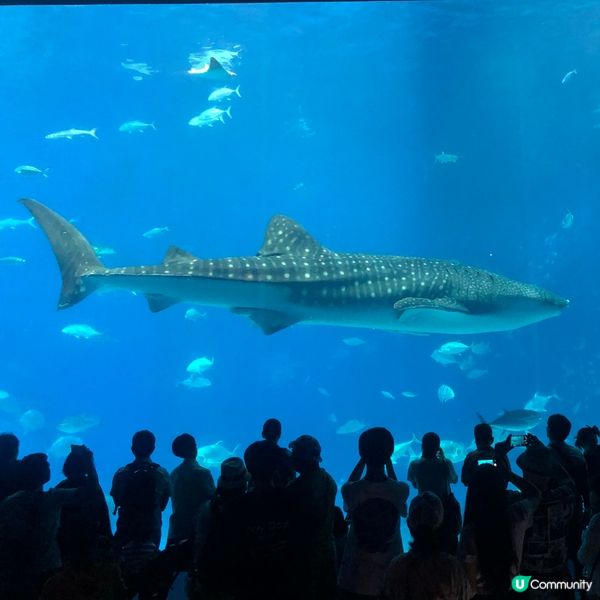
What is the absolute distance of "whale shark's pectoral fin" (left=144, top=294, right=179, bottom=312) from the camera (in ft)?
21.6

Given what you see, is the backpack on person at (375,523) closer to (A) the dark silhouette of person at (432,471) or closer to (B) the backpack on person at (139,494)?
(A) the dark silhouette of person at (432,471)

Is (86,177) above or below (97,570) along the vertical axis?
above

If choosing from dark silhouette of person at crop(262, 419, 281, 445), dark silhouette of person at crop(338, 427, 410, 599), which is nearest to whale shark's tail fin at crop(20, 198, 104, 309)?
dark silhouette of person at crop(262, 419, 281, 445)

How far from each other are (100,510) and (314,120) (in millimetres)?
42686

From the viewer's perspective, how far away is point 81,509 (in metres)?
2.39

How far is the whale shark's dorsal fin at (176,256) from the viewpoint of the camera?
6465mm

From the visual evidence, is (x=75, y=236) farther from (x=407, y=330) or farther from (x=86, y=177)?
(x=86, y=177)

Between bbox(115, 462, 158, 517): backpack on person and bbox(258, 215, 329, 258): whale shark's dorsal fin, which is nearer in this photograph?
bbox(115, 462, 158, 517): backpack on person

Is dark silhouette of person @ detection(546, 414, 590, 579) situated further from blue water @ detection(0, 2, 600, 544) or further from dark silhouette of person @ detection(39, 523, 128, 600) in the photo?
blue water @ detection(0, 2, 600, 544)

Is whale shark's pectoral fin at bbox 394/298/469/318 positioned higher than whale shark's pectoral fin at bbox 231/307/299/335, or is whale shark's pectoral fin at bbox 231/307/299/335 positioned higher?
whale shark's pectoral fin at bbox 394/298/469/318

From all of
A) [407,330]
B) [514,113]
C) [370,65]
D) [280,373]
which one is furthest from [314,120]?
[407,330]

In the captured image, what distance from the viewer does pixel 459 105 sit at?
3438cm

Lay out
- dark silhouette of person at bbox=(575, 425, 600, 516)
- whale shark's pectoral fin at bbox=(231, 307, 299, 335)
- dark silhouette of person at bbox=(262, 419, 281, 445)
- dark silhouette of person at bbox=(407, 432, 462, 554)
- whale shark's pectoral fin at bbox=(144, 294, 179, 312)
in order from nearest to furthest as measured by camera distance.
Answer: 1. dark silhouette of person at bbox=(575, 425, 600, 516)
2. dark silhouette of person at bbox=(407, 432, 462, 554)
3. dark silhouette of person at bbox=(262, 419, 281, 445)
4. whale shark's pectoral fin at bbox=(144, 294, 179, 312)
5. whale shark's pectoral fin at bbox=(231, 307, 299, 335)

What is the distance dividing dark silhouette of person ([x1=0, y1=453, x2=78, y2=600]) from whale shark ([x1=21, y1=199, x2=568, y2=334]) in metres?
3.37
